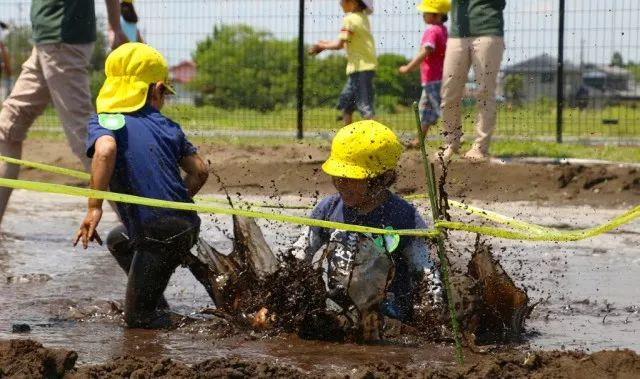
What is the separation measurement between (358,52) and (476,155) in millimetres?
2194

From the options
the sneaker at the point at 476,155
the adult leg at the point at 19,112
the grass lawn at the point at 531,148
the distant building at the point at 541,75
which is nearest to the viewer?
the adult leg at the point at 19,112

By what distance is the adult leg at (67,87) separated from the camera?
9188 mm

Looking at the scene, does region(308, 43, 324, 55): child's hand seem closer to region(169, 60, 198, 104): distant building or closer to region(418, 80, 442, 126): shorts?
region(418, 80, 442, 126): shorts

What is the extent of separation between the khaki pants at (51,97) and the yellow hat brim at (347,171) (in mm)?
3062

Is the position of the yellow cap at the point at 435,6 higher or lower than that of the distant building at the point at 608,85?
higher

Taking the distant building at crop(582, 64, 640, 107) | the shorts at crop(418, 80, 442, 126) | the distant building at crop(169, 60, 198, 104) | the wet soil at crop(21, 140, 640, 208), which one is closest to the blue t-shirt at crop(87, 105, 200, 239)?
the wet soil at crop(21, 140, 640, 208)

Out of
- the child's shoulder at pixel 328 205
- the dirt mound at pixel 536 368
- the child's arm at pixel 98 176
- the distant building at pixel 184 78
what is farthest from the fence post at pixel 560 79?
the dirt mound at pixel 536 368

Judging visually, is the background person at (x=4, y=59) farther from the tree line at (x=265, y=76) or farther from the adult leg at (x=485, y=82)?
Answer: the adult leg at (x=485, y=82)

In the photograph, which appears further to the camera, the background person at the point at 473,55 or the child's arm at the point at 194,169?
the background person at the point at 473,55

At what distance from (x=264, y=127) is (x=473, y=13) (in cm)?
600

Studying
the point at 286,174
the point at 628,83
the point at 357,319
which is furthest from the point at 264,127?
the point at 357,319

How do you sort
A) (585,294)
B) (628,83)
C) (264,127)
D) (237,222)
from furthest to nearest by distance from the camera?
(628,83) → (264,127) → (585,294) → (237,222)

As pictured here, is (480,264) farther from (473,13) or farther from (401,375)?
(473,13)

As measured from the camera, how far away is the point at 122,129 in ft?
21.2
